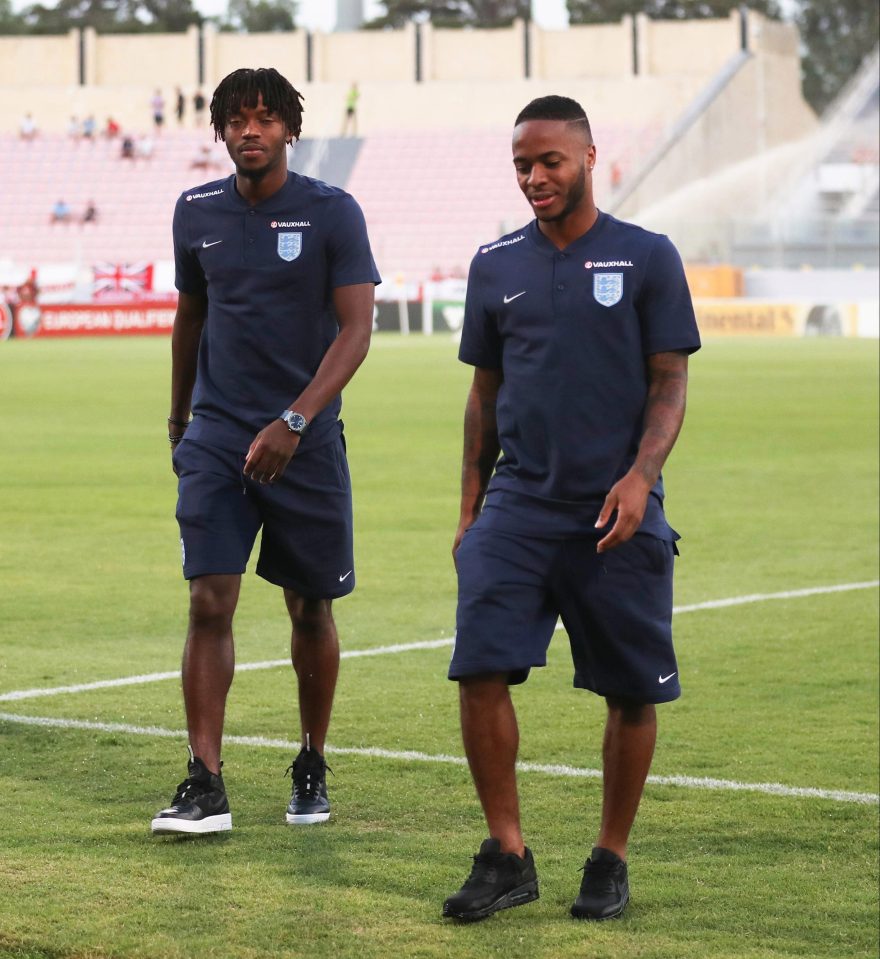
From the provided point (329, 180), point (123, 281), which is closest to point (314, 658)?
point (123, 281)

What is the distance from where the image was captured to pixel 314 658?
577cm

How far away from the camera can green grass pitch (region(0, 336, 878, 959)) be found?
15.4 feet

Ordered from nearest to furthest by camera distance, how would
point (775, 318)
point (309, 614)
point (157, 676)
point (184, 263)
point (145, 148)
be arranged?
point (184, 263) < point (309, 614) < point (157, 676) < point (775, 318) < point (145, 148)

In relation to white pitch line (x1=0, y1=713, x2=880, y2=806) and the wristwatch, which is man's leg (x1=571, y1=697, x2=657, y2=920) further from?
white pitch line (x1=0, y1=713, x2=880, y2=806)

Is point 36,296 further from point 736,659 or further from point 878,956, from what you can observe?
point 878,956

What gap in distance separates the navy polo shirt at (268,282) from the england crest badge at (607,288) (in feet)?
2.88

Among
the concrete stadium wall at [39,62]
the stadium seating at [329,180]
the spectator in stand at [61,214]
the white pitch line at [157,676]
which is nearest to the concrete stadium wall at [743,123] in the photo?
the stadium seating at [329,180]

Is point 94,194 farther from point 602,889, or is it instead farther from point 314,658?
point 602,889

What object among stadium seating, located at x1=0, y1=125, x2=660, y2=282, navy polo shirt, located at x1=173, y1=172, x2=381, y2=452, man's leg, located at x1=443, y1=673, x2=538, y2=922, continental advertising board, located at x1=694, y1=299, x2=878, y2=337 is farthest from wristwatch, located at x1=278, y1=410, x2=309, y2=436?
stadium seating, located at x1=0, y1=125, x2=660, y2=282

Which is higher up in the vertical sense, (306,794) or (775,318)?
(775,318)

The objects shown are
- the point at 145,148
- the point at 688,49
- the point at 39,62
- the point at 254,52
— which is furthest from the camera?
the point at 254,52

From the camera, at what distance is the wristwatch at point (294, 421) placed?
526 cm

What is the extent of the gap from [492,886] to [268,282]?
170 centimetres

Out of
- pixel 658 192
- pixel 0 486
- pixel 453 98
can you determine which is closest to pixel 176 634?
pixel 0 486
